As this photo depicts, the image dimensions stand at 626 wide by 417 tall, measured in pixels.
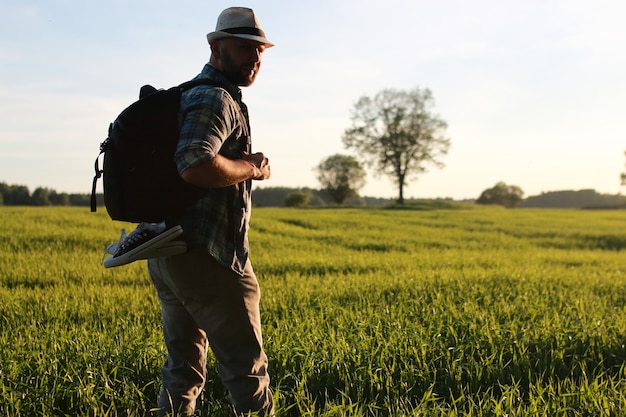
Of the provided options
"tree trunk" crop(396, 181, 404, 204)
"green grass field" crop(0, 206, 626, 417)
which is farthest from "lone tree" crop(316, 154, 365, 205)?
"green grass field" crop(0, 206, 626, 417)

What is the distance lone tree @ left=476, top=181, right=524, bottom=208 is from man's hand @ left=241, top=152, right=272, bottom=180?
101m

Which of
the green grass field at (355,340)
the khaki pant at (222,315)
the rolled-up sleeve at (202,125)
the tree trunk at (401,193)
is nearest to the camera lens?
the rolled-up sleeve at (202,125)

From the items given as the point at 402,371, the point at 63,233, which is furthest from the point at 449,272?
the point at 63,233

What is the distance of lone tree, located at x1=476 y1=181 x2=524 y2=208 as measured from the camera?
4085 inches

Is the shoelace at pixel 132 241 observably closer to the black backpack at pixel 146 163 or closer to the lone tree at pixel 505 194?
the black backpack at pixel 146 163

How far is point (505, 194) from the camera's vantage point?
4306 inches

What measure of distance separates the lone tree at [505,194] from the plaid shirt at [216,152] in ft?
333

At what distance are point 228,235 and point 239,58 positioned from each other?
900mm

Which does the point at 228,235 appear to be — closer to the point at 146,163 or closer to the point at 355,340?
the point at 146,163

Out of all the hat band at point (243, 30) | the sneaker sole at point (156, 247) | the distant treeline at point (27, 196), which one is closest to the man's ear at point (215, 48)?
the hat band at point (243, 30)

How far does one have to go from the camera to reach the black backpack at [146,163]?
251 cm

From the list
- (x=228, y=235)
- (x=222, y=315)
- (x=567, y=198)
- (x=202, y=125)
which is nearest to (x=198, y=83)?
(x=202, y=125)

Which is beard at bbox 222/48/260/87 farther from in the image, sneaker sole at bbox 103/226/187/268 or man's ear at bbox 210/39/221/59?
sneaker sole at bbox 103/226/187/268

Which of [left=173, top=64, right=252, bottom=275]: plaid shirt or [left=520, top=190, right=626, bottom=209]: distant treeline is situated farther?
[left=520, top=190, right=626, bottom=209]: distant treeline
